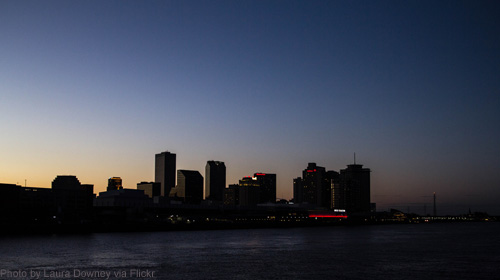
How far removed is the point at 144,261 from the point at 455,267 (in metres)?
53.8

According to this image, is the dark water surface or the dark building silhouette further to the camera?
the dark building silhouette

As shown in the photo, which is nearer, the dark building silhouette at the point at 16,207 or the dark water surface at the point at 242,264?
the dark water surface at the point at 242,264

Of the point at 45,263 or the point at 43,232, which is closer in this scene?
the point at 45,263

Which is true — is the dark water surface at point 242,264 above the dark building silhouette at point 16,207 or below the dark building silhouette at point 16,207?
below

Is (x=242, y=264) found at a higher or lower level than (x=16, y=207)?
lower

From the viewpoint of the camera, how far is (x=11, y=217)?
188375 mm

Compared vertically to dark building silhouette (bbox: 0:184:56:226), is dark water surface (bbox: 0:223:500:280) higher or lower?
lower

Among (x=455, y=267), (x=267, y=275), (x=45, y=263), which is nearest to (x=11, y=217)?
(x=45, y=263)

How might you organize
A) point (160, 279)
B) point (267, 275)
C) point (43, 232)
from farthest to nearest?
1. point (43, 232)
2. point (267, 275)
3. point (160, 279)

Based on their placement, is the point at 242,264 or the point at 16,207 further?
the point at 16,207

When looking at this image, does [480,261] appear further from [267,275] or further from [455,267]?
[267,275]

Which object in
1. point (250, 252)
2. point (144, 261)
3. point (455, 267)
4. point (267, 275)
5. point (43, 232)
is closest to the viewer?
point (267, 275)

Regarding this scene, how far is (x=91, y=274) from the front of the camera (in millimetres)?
71625

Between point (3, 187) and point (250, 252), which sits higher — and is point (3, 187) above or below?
above
